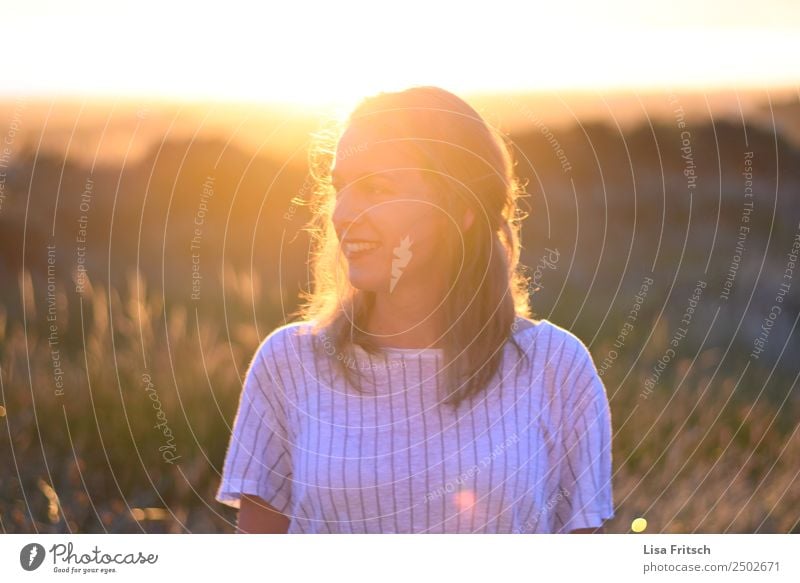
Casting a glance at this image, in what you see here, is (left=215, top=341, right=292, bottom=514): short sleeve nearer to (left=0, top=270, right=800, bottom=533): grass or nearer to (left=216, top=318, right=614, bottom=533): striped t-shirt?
(left=216, top=318, right=614, bottom=533): striped t-shirt

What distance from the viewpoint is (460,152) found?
135 cm

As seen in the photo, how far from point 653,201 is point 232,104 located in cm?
94

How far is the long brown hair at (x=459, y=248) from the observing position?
4.42 feet

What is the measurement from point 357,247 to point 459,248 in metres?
0.14

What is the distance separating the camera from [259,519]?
1.41 m

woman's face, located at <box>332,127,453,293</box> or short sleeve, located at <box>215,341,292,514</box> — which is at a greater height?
woman's face, located at <box>332,127,453,293</box>

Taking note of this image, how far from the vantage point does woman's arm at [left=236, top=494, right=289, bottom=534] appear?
140 cm

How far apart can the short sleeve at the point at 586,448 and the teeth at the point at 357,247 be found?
1.01 feet

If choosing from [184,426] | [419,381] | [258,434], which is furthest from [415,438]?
[184,426]

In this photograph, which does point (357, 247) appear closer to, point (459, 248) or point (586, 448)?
point (459, 248)

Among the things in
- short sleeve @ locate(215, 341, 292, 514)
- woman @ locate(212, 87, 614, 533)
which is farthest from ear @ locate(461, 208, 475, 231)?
short sleeve @ locate(215, 341, 292, 514)

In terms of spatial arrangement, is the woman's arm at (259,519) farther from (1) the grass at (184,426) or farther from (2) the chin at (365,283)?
(2) the chin at (365,283)
